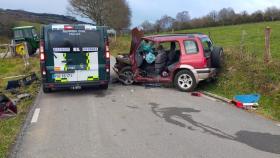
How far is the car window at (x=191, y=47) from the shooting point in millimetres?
11812

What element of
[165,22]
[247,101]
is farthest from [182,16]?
[247,101]

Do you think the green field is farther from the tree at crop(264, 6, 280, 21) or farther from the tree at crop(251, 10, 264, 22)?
the tree at crop(251, 10, 264, 22)

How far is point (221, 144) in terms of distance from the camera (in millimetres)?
6609

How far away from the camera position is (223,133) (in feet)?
24.0

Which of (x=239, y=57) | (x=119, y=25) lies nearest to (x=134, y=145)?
(x=239, y=57)

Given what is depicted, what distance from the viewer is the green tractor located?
99.0 ft

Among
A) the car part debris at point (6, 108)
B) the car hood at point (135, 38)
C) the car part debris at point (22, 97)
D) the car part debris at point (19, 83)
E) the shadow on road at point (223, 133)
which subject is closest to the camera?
the shadow on road at point (223, 133)

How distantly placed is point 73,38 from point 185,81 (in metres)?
3.50

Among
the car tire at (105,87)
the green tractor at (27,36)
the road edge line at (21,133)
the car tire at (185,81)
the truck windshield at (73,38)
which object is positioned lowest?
the road edge line at (21,133)

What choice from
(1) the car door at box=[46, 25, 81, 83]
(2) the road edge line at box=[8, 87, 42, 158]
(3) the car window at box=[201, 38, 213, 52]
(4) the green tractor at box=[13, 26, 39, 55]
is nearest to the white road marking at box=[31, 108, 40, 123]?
(2) the road edge line at box=[8, 87, 42, 158]

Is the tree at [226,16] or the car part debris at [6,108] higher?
the tree at [226,16]

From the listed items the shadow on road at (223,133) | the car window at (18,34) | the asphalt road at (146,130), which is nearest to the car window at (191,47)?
the asphalt road at (146,130)

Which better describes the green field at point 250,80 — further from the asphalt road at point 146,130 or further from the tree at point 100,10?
the tree at point 100,10

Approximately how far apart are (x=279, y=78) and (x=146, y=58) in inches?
165
